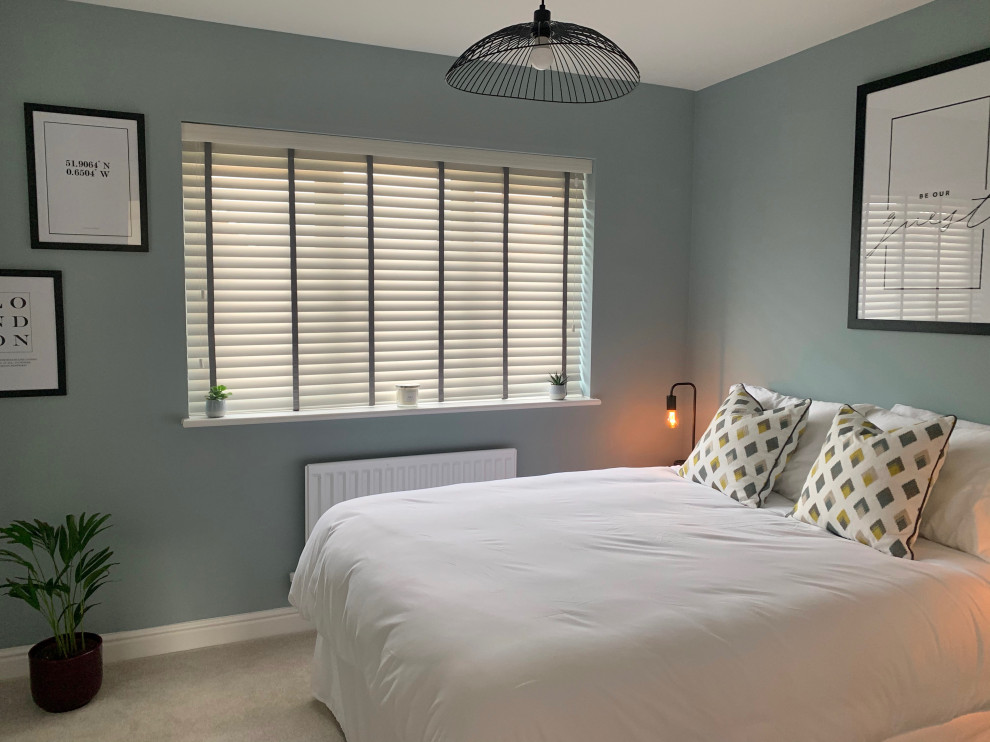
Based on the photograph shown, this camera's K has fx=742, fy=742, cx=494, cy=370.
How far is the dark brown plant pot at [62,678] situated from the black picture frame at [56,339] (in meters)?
0.96

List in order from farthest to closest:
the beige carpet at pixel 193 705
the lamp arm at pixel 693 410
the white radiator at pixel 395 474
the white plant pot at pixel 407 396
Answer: the lamp arm at pixel 693 410, the white plant pot at pixel 407 396, the white radiator at pixel 395 474, the beige carpet at pixel 193 705

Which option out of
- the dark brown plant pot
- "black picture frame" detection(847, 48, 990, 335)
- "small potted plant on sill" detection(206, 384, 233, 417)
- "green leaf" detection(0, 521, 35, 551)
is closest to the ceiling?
"black picture frame" detection(847, 48, 990, 335)

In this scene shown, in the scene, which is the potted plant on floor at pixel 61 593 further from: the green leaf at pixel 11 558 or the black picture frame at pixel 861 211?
the black picture frame at pixel 861 211

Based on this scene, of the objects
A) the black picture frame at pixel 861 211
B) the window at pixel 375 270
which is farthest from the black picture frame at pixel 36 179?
the black picture frame at pixel 861 211

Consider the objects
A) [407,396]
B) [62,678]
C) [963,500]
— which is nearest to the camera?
[963,500]

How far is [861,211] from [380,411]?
7.54 feet

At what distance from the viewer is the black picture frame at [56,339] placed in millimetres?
2893

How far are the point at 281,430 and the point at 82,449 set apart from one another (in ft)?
2.59

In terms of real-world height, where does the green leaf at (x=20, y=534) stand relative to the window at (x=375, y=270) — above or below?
below

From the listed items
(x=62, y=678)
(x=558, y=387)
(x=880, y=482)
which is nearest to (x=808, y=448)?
(x=880, y=482)

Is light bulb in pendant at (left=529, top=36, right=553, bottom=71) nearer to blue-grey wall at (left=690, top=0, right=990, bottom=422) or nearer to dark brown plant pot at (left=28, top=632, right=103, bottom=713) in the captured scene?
blue-grey wall at (left=690, top=0, right=990, bottom=422)

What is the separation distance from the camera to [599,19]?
305cm

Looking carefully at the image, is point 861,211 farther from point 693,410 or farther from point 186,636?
point 186,636

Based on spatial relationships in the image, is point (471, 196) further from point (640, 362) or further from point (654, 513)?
point (654, 513)
